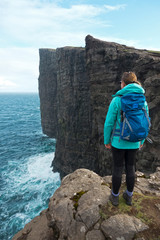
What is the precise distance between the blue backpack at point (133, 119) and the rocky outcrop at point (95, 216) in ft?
7.68

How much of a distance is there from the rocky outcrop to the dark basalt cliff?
11620mm

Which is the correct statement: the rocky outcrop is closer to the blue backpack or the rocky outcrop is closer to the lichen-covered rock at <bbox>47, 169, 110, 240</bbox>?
the lichen-covered rock at <bbox>47, 169, 110, 240</bbox>

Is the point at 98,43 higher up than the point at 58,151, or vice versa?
the point at 98,43

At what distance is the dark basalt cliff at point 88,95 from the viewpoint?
16.0 m

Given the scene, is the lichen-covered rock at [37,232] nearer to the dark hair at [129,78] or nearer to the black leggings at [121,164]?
the black leggings at [121,164]

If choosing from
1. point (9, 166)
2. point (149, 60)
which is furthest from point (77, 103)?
point (9, 166)

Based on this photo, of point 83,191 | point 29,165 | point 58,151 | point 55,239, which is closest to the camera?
point 55,239

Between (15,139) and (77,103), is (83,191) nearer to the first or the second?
(77,103)

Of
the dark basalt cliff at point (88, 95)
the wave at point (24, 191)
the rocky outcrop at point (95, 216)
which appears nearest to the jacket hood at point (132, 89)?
the rocky outcrop at point (95, 216)

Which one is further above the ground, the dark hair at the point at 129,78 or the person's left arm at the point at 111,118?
the dark hair at the point at 129,78

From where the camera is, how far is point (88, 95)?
31.3m

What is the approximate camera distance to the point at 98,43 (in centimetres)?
1945

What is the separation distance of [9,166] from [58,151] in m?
13.1

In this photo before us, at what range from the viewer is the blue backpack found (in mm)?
4043
